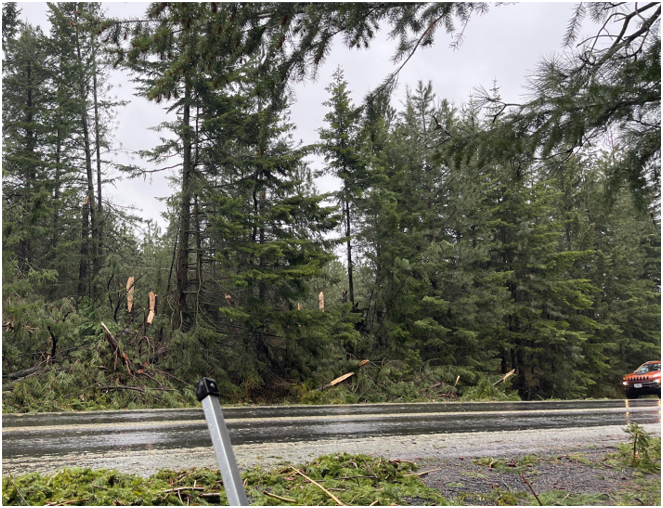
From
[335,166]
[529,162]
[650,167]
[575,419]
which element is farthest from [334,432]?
[335,166]

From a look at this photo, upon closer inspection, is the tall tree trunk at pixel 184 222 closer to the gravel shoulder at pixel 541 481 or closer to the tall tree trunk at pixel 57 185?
the tall tree trunk at pixel 57 185

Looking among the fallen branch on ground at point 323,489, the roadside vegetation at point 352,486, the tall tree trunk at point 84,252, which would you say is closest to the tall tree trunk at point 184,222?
the tall tree trunk at point 84,252

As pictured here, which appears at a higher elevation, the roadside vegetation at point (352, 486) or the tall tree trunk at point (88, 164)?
the tall tree trunk at point (88, 164)

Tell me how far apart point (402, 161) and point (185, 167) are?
955 cm

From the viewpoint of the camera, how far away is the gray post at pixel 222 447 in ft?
5.28

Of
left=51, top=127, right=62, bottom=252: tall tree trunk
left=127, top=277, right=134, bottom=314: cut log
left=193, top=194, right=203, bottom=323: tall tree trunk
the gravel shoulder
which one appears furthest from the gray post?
left=51, top=127, right=62, bottom=252: tall tree trunk

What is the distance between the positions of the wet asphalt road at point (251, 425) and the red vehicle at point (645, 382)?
7.05m

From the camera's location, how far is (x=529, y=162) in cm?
527

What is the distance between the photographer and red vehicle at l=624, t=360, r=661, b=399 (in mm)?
15923

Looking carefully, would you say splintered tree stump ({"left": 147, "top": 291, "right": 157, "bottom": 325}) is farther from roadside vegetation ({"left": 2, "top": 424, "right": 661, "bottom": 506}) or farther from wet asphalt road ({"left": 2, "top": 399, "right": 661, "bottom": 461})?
roadside vegetation ({"left": 2, "top": 424, "right": 661, "bottom": 506})

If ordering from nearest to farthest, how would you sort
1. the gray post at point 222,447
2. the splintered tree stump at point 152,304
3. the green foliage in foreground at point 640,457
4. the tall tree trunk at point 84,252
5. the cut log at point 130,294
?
1. the gray post at point 222,447
2. the green foliage in foreground at point 640,457
3. the splintered tree stump at point 152,304
4. the cut log at point 130,294
5. the tall tree trunk at point 84,252

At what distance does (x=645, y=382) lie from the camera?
1617cm

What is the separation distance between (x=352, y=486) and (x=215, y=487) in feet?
3.62

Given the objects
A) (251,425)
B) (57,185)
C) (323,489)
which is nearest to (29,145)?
(57,185)
